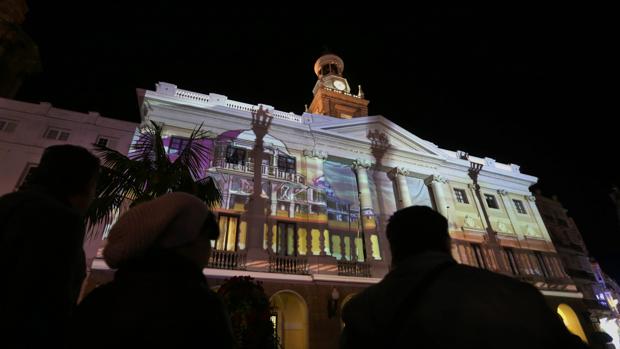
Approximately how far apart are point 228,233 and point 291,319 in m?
4.84

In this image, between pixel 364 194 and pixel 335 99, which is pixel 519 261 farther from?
pixel 335 99

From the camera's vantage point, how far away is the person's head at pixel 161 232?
1590mm

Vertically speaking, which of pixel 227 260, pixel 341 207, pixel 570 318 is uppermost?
pixel 341 207

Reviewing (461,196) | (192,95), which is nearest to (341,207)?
(461,196)

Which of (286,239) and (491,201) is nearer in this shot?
(286,239)

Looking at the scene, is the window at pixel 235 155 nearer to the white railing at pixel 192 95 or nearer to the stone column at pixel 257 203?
the stone column at pixel 257 203

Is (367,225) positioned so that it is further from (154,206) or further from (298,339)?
(154,206)

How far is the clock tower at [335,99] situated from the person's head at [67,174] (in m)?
29.9

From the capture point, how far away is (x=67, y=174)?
87.5 inches

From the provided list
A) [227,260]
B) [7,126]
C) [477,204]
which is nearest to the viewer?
[227,260]

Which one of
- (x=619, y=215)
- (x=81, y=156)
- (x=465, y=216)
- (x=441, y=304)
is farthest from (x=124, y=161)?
(x=619, y=215)

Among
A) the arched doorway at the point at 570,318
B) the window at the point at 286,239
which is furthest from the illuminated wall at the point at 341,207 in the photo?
the arched doorway at the point at 570,318

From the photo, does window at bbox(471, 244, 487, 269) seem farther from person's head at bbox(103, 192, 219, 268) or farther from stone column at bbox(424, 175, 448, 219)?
person's head at bbox(103, 192, 219, 268)

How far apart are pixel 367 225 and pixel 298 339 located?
690 cm
